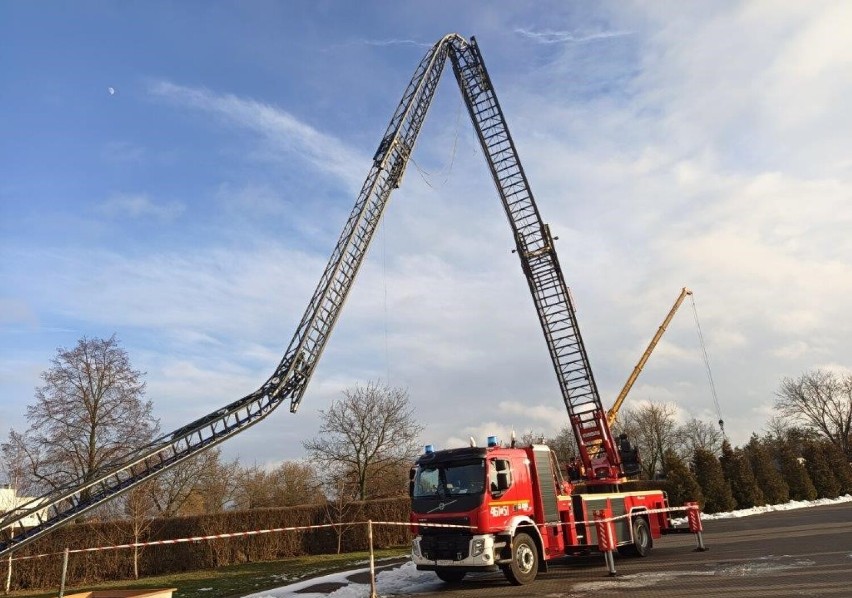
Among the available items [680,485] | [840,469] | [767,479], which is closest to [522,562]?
[680,485]

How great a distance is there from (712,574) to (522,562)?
3600mm

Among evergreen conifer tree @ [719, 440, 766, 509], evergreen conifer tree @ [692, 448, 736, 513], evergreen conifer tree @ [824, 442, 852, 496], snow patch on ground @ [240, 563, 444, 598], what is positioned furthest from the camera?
evergreen conifer tree @ [824, 442, 852, 496]

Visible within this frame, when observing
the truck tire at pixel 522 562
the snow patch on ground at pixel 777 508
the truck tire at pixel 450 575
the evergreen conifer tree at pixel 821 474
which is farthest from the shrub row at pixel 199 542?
the evergreen conifer tree at pixel 821 474

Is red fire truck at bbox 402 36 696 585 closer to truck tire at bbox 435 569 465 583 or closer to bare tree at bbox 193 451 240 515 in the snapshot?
truck tire at bbox 435 569 465 583

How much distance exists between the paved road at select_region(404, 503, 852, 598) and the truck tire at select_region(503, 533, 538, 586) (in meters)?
0.20

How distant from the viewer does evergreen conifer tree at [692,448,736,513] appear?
1283 inches

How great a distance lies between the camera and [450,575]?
12797 mm

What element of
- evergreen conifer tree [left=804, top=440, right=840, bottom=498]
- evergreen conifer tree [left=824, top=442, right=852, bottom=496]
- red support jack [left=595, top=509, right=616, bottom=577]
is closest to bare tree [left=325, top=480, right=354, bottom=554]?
red support jack [left=595, top=509, right=616, bottom=577]

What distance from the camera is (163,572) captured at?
75.8 feet

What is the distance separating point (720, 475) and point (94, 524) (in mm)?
31602

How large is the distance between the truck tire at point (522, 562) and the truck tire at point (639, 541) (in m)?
3.92

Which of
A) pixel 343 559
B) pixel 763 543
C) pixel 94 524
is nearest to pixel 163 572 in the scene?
pixel 94 524

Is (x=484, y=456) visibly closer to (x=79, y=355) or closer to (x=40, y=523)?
(x=40, y=523)

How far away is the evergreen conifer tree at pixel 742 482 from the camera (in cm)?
3375
